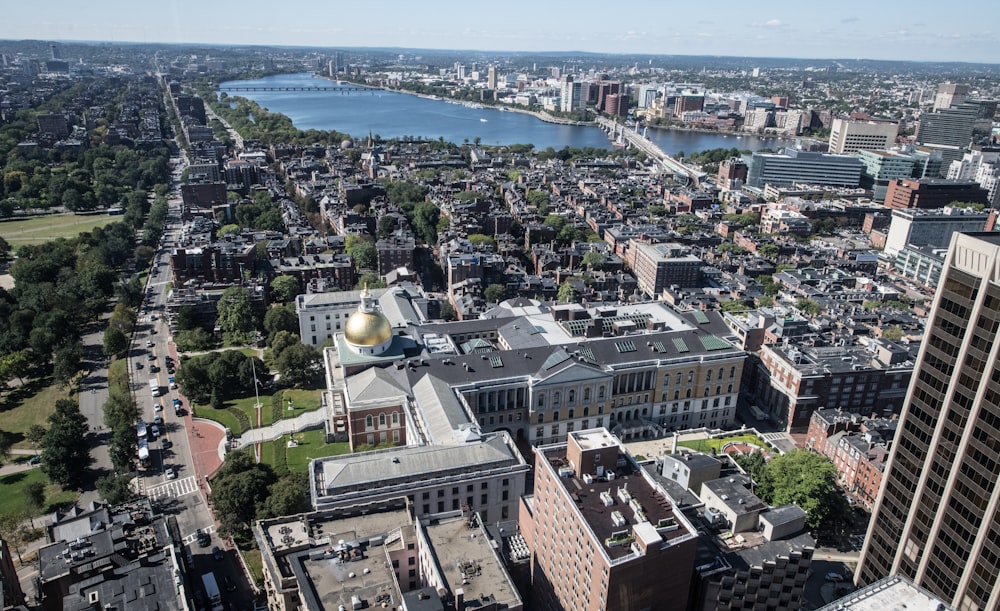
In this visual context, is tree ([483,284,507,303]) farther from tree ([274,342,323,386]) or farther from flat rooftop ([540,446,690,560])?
flat rooftop ([540,446,690,560])

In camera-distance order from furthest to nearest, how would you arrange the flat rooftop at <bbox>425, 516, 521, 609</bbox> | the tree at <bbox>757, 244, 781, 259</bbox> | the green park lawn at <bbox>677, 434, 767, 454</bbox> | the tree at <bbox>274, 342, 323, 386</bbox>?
1. the tree at <bbox>757, 244, 781, 259</bbox>
2. the tree at <bbox>274, 342, 323, 386</bbox>
3. the green park lawn at <bbox>677, 434, 767, 454</bbox>
4. the flat rooftop at <bbox>425, 516, 521, 609</bbox>

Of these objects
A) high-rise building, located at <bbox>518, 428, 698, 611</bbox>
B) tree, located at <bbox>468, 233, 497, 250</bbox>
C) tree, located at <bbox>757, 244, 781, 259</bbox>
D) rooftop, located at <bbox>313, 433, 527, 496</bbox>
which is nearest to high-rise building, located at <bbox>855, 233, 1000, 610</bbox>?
Answer: high-rise building, located at <bbox>518, 428, 698, 611</bbox>

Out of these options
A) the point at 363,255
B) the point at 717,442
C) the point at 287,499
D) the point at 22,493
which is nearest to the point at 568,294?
the point at 363,255

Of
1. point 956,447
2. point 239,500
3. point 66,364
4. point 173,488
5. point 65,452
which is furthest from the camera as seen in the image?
point 66,364

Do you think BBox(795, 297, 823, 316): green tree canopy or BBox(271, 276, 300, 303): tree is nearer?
BBox(795, 297, 823, 316): green tree canopy

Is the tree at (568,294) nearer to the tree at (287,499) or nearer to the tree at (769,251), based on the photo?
the tree at (769,251)

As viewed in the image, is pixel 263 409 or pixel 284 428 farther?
pixel 263 409

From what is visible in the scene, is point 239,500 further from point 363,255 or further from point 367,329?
point 363,255
